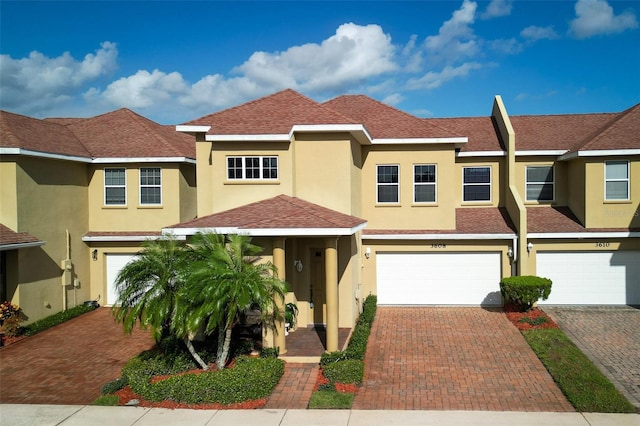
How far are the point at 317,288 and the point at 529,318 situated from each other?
6.48 metres

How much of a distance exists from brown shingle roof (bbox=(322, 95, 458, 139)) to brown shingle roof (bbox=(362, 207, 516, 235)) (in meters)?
3.05

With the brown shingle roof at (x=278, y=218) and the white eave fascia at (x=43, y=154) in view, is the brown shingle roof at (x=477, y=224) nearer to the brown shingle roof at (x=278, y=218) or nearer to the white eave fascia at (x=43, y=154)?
the brown shingle roof at (x=278, y=218)

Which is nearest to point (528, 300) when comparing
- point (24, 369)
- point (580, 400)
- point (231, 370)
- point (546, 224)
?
point (546, 224)

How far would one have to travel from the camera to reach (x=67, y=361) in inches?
562

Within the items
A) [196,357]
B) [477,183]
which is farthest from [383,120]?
[196,357]

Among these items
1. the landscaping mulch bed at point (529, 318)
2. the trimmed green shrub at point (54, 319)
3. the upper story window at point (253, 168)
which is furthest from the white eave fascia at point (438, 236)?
the trimmed green shrub at point (54, 319)

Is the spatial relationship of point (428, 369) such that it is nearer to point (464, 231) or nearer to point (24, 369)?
point (464, 231)

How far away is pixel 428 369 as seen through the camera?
42.4 feet

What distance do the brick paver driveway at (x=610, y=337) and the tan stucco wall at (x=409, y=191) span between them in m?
4.85

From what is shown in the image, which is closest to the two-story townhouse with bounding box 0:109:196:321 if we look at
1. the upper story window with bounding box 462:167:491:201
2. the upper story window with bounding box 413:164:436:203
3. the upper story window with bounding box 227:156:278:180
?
the upper story window with bounding box 227:156:278:180

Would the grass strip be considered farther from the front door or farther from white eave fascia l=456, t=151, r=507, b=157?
white eave fascia l=456, t=151, r=507, b=157

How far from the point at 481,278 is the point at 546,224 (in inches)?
118

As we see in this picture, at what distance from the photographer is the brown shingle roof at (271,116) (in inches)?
643

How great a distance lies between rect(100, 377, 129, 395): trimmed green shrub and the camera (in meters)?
11.7
